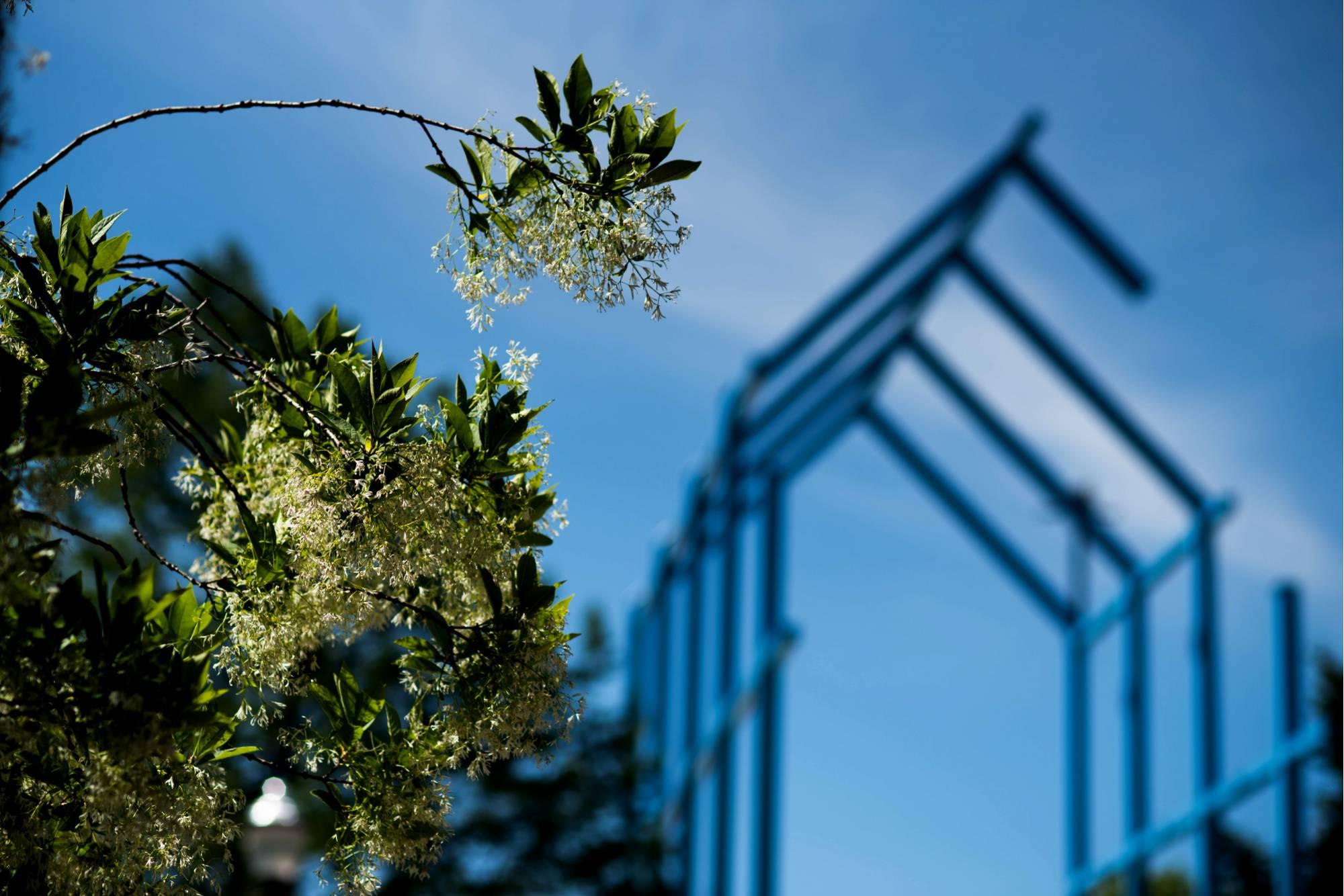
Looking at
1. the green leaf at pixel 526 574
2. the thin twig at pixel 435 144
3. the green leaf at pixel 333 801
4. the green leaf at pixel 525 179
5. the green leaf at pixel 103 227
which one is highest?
the thin twig at pixel 435 144

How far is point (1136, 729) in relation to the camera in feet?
36.0

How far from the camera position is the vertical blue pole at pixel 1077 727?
10883 mm

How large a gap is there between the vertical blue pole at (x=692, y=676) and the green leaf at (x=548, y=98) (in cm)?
804

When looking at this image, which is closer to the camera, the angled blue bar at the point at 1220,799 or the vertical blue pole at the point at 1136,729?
the angled blue bar at the point at 1220,799

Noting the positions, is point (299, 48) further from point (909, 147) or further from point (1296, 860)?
point (1296, 860)

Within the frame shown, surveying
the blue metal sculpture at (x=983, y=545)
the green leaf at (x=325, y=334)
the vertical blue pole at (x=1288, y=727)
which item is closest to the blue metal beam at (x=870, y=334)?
the blue metal sculpture at (x=983, y=545)

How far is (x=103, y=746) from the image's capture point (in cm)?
181

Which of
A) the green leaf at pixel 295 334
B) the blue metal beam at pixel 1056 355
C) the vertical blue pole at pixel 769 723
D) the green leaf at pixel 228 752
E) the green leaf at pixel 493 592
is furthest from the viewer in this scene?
the blue metal beam at pixel 1056 355

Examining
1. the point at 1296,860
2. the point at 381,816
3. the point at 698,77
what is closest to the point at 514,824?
the point at 1296,860

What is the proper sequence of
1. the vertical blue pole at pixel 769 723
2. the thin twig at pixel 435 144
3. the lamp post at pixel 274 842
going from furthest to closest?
the vertical blue pole at pixel 769 723 → the lamp post at pixel 274 842 → the thin twig at pixel 435 144

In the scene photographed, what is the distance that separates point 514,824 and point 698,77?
39.7 feet

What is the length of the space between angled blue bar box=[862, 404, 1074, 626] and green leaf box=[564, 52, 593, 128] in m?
8.70

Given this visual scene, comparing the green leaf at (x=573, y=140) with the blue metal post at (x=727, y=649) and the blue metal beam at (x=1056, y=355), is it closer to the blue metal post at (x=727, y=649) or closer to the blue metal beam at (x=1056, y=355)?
the blue metal post at (x=727, y=649)

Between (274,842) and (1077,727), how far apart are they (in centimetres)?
793
